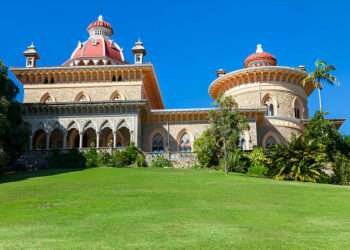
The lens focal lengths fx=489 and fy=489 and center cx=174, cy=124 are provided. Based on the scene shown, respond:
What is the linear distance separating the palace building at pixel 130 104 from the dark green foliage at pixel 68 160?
3.08 m

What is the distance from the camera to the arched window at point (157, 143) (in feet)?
149

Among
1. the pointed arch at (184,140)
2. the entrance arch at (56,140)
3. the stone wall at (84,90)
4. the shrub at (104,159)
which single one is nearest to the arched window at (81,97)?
the stone wall at (84,90)

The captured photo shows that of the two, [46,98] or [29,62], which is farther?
[29,62]

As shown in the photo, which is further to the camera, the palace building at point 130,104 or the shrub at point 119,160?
the palace building at point 130,104

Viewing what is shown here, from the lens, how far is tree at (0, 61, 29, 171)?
34.6 metres

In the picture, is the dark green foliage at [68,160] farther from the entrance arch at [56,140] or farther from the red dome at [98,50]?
the red dome at [98,50]

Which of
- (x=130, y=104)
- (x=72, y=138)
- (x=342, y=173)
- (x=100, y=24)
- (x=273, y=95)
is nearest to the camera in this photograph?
(x=342, y=173)

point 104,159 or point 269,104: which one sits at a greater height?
point 269,104

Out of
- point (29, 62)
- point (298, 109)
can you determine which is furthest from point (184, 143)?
point (29, 62)

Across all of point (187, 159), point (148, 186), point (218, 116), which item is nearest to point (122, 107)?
point (187, 159)

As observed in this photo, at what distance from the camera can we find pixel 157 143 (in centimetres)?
4559

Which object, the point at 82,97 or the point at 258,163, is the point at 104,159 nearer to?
the point at 82,97

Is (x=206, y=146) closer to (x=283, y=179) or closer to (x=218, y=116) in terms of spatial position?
(x=218, y=116)

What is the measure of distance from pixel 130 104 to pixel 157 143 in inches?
216
